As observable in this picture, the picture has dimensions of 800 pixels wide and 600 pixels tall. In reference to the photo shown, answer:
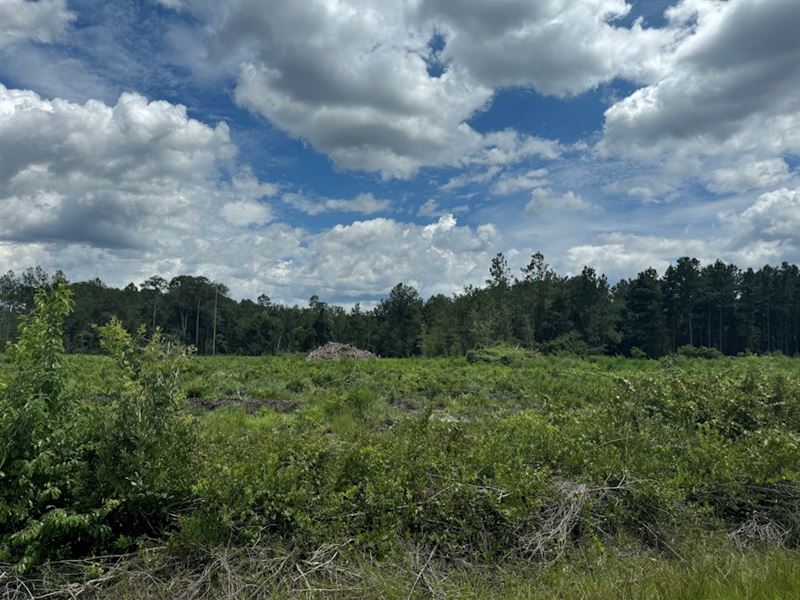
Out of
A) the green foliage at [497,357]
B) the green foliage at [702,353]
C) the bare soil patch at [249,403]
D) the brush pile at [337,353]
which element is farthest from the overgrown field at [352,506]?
the green foliage at [702,353]

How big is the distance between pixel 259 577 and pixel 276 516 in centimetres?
55

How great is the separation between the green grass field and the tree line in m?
38.9

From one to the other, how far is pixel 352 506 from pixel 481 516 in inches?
48.0

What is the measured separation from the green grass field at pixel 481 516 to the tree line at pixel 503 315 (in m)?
38.9

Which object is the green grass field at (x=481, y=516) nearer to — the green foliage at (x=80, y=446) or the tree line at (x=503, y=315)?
the green foliage at (x=80, y=446)

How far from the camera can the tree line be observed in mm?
55594

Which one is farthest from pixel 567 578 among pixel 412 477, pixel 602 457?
pixel 602 457

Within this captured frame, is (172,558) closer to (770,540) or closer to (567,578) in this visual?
(567,578)

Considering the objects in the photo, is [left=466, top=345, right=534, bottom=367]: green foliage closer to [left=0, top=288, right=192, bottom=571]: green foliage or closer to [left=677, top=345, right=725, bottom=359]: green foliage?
[left=677, top=345, right=725, bottom=359]: green foliage

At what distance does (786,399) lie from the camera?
8.35 metres

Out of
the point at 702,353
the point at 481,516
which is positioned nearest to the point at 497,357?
the point at 702,353

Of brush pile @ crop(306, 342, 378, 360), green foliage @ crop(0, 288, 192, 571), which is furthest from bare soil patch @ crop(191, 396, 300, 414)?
brush pile @ crop(306, 342, 378, 360)

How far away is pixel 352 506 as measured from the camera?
193 inches

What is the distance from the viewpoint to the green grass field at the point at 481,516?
4.22m
